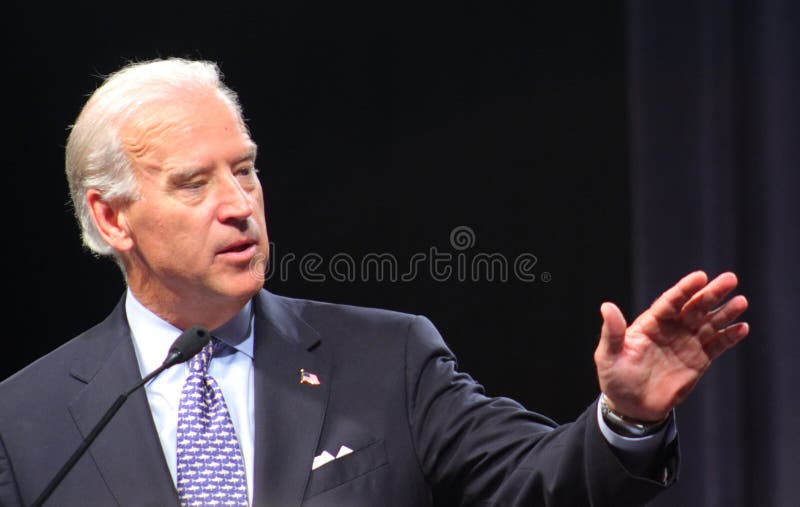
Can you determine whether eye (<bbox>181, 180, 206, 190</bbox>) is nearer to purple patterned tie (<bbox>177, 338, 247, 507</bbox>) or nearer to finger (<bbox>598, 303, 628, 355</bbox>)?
purple patterned tie (<bbox>177, 338, 247, 507</bbox>)

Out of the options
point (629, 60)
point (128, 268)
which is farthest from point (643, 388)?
point (629, 60)

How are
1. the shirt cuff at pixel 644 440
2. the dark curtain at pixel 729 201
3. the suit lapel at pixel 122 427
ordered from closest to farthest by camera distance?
the shirt cuff at pixel 644 440, the suit lapel at pixel 122 427, the dark curtain at pixel 729 201

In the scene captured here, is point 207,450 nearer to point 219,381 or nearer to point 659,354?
point 219,381

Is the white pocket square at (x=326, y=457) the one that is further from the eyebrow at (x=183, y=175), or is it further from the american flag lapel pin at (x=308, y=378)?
the eyebrow at (x=183, y=175)

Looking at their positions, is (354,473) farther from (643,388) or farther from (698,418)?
(698,418)

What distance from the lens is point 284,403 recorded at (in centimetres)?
192

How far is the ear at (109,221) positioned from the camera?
2062 mm

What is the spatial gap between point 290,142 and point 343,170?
16 centimetres

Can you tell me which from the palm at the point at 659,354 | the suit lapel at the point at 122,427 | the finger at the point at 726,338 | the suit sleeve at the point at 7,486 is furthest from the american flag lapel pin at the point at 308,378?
the finger at the point at 726,338

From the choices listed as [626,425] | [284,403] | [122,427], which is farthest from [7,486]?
[626,425]

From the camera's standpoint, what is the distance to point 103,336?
2.05m

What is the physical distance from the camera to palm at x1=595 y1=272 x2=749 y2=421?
1484 millimetres

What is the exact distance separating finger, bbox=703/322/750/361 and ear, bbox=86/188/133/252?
1.04m

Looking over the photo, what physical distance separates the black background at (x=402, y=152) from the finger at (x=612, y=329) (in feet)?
4.36
